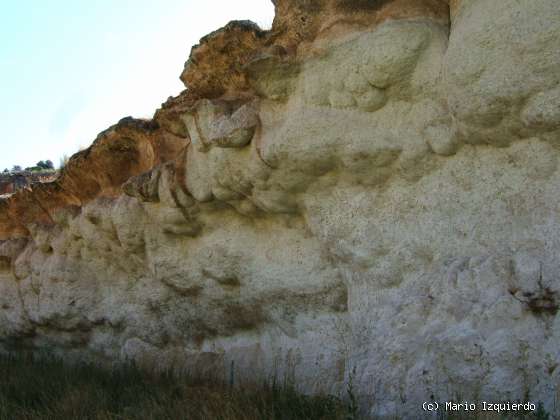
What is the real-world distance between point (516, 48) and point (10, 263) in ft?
17.6

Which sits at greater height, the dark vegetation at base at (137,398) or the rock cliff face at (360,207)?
the rock cliff face at (360,207)

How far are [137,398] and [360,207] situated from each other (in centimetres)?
170

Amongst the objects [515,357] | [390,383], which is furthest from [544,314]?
[390,383]

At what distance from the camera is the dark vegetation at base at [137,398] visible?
9.91 feet

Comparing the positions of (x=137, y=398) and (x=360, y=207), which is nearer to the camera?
(x=360, y=207)

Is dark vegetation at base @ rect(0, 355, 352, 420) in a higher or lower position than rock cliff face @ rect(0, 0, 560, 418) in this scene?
lower

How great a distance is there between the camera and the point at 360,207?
3303mm

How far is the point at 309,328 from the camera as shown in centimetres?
371

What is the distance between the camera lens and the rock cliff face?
261 cm

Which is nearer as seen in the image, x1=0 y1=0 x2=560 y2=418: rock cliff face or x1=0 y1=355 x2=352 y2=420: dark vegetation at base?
x1=0 y1=0 x2=560 y2=418: rock cliff face

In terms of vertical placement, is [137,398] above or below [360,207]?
below

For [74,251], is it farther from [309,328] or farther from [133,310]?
[309,328]

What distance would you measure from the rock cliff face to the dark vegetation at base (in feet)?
0.90

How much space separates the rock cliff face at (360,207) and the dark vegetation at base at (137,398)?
27cm
